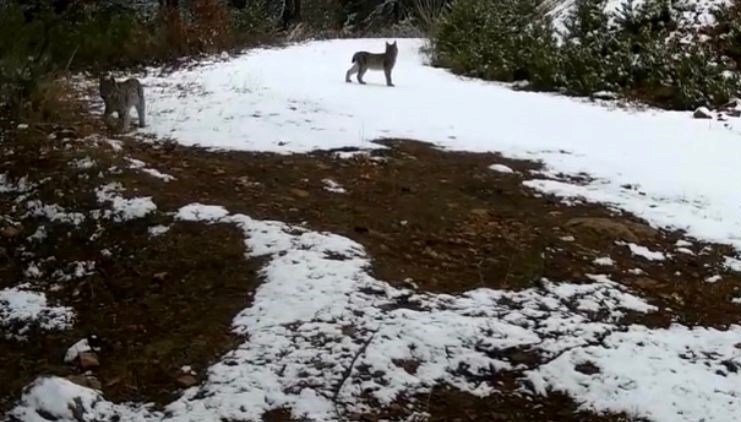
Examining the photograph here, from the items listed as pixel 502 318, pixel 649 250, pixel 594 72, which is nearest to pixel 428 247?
pixel 502 318

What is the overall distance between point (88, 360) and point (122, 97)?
Result: 394 cm

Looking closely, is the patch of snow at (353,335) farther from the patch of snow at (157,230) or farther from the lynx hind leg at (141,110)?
the lynx hind leg at (141,110)

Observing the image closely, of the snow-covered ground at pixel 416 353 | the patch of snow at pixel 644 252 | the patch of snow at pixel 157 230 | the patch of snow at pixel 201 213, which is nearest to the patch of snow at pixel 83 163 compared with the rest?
the patch of snow at pixel 201 213

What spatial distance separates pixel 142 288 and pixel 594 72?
739 centimetres

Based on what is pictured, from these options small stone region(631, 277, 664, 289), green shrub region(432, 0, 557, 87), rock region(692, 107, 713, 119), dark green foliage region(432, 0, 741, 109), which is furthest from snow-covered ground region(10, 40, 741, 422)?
green shrub region(432, 0, 557, 87)

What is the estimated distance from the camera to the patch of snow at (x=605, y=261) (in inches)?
173

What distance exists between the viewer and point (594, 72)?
993 cm

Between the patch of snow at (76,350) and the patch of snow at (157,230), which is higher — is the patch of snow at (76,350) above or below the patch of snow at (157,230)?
below

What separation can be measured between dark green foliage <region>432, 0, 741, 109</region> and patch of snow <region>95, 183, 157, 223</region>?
20.7 feet

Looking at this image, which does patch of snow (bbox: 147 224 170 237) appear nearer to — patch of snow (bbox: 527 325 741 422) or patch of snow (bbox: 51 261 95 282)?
patch of snow (bbox: 51 261 95 282)

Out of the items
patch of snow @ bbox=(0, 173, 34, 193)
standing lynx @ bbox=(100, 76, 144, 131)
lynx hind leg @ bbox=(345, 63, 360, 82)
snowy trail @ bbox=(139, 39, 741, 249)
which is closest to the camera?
patch of snow @ bbox=(0, 173, 34, 193)

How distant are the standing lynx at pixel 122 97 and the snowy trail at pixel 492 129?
0.27 m

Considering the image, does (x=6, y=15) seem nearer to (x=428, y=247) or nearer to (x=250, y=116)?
(x=250, y=116)

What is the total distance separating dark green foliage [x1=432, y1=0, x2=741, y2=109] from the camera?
9.20 m
